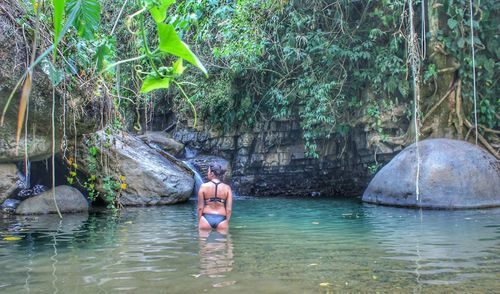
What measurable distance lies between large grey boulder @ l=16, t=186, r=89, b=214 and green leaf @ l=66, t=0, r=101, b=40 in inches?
379

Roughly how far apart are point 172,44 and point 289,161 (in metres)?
14.0

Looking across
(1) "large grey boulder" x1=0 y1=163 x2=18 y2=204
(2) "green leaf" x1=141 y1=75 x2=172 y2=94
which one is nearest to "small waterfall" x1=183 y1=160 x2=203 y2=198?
(1) "large grey boulder" x1=0 y1=163 x2=18 y2=204

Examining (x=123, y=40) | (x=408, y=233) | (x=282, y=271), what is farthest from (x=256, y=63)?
(x=282, y=271)

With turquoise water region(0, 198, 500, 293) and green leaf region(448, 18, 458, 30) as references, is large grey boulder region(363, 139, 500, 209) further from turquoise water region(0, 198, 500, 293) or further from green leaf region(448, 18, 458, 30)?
green leaf region(448, 18, 458, 30)

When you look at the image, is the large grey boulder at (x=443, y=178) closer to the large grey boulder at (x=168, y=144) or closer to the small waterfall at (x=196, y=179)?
the small waterfall at (x=196, y=179)

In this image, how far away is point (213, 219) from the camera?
7.49 m

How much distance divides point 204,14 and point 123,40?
12.0 feet

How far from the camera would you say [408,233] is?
7.07 meters

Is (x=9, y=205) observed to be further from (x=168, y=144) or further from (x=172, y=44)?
(x=172, y=44)

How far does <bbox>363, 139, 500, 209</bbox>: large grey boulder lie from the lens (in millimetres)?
10570

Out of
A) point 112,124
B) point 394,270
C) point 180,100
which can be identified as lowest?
point 394,270

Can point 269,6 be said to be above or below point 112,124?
above

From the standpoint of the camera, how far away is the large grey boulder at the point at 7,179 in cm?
968

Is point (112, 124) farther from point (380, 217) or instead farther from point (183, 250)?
point (380, 217)
